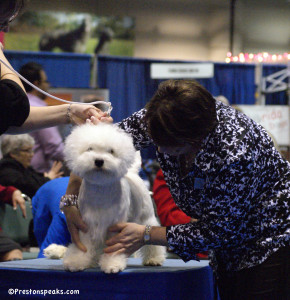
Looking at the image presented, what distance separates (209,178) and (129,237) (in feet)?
0.98

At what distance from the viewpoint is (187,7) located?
38.6 feet

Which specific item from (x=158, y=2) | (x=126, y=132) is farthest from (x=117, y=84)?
(x=126, y=132)

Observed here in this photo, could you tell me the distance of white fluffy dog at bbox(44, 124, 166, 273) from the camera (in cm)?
145

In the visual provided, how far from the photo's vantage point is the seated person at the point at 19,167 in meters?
3.59

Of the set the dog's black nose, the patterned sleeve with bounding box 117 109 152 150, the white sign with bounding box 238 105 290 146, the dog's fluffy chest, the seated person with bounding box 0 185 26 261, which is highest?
the white sign with bounding box 238 105 290 146

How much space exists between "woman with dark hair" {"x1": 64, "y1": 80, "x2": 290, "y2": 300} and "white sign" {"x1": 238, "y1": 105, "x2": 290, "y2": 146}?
6.17 m

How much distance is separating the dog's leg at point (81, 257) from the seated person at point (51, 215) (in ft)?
1.52

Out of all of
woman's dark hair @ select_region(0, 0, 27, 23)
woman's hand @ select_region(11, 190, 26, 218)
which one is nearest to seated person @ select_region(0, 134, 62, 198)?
woman's hand @ select_region(11, 190, 26, 218)

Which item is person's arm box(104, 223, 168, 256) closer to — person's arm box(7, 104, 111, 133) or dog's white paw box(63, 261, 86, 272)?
dog's white paw box(63, 261, 86, 272)

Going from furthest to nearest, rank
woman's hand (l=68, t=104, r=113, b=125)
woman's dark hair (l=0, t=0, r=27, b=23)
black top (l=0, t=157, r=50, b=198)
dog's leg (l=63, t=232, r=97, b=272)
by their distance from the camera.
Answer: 1. black top (l=0, t=157, r=50, b=198)
2. woman's hand (l=68, t=104, r=113, b=125)
3. dog's leg (l=63, t=232, r=97, b=272)
4. woman's dark hair (l=0, t=0, r=27, b=23)

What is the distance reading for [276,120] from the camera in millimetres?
7684

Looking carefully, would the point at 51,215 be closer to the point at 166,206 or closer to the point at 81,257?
the point at 166,206

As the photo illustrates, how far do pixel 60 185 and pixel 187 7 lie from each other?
10.3m

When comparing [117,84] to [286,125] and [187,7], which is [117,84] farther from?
[187,7]
